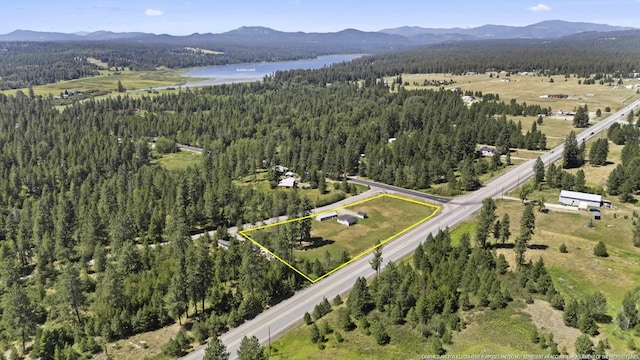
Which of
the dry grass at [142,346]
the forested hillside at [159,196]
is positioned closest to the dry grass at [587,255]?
the forested hillside at [159,196]

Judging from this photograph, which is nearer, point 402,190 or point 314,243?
point 314,243

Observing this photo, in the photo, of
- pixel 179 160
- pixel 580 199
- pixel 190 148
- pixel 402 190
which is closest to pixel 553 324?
pixel 580 199

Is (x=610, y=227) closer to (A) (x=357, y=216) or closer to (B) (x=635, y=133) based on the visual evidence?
(A) (x=357, y=216)

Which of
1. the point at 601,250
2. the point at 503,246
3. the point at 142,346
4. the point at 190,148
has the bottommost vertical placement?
the point at 142,346

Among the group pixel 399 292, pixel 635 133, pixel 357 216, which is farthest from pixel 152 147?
pixel 635 133

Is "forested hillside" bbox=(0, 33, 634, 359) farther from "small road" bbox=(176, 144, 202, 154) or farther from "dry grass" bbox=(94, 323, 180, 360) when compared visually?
"small road" bbox=(176, 144, 202, 154)

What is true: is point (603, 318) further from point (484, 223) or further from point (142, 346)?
point (142, 346)
